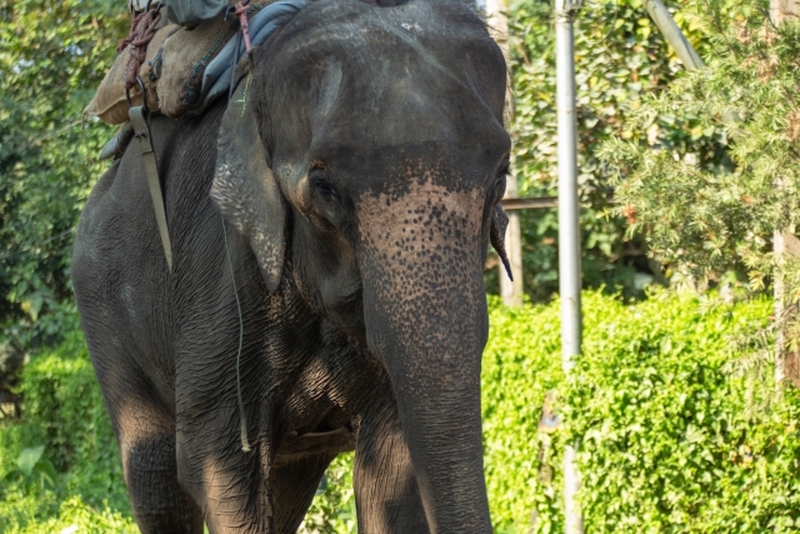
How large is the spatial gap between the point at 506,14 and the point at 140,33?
5.77m

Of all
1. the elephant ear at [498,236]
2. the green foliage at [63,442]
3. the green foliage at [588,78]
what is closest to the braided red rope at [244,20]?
the elephant ear at [498,236]

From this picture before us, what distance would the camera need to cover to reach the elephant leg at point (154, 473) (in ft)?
13.8

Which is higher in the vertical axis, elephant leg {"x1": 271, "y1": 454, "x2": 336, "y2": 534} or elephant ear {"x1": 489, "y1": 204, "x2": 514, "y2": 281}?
elephant ear {"x1": 489, "y1": 204, "x2": 514, "y2": 281}

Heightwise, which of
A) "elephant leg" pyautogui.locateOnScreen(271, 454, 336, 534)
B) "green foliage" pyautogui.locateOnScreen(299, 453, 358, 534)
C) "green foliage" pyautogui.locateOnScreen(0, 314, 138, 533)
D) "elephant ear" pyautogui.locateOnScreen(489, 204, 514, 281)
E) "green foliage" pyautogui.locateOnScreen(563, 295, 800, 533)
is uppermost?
"elephant ear" pyautogui.locateOnScreen(489, 204, 514, 281)

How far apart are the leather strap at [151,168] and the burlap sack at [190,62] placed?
0.13 m

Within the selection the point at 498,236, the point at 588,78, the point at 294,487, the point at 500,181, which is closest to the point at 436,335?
the point at 500,181

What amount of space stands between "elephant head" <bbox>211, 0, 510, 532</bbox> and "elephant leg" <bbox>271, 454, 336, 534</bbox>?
3.67ft

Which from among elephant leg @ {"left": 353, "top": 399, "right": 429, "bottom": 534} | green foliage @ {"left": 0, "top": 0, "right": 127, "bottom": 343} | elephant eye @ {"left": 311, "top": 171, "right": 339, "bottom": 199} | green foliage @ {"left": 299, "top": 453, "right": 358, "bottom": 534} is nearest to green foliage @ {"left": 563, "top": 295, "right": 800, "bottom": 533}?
green foliage @ {"left": 299, "top": 453, "right": 358, "bottom": 534}

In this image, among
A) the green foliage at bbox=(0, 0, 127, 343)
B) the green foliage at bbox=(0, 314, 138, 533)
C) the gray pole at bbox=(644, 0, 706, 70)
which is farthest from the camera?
the green foliage at bbox=(0, 0, 127, 343)

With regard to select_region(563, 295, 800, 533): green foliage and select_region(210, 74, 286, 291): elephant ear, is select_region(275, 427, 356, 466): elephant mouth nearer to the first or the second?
select_region(210, 74, 286, 291): elephant ear

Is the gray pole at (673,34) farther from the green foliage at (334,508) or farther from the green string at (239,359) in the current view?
A: the green string at (239,359)

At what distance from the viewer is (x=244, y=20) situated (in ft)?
10.8

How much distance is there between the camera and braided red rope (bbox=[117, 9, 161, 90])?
3879 millimetres

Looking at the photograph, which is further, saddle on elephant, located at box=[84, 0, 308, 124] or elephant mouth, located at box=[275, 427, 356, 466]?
elephant mouth, located at box=[275, 427, 356, 466]
